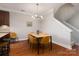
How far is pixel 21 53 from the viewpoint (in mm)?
1557

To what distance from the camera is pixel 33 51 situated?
61.1 inches

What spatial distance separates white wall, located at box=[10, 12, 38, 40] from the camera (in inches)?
60.6

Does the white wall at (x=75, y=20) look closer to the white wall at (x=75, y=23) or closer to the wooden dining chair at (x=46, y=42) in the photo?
the white wall at (x=75, y=23)

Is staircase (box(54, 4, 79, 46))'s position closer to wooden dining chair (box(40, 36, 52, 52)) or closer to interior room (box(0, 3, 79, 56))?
interior room (box(0, 3, 79, 56))

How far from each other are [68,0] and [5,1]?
725mm

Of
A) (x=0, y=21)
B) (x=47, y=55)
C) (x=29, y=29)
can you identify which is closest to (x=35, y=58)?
(x=47, y=55)

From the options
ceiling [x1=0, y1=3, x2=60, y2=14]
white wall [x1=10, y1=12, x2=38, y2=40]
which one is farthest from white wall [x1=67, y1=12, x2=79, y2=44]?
white wall [x1=10, y1=12, x2=38, y2=40]

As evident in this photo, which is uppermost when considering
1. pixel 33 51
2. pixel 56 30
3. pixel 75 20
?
pixel 75 20

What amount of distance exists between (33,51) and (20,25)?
13.6 inches

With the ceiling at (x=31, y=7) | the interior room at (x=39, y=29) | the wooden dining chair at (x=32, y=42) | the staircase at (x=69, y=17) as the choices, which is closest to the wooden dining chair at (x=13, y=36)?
the interior room at (x=39, y=29)

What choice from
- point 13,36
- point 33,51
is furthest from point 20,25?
point 33,51

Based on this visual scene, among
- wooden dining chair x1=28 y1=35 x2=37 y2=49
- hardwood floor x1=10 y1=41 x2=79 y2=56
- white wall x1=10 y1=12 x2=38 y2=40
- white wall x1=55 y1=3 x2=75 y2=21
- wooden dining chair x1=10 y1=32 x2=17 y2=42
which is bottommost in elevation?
hardwood floor x1=10 y1=41 x2=79 y2=56

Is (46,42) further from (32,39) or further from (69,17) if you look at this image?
(69,17)

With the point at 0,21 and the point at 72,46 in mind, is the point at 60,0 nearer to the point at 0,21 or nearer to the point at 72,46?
the point at 72,46
